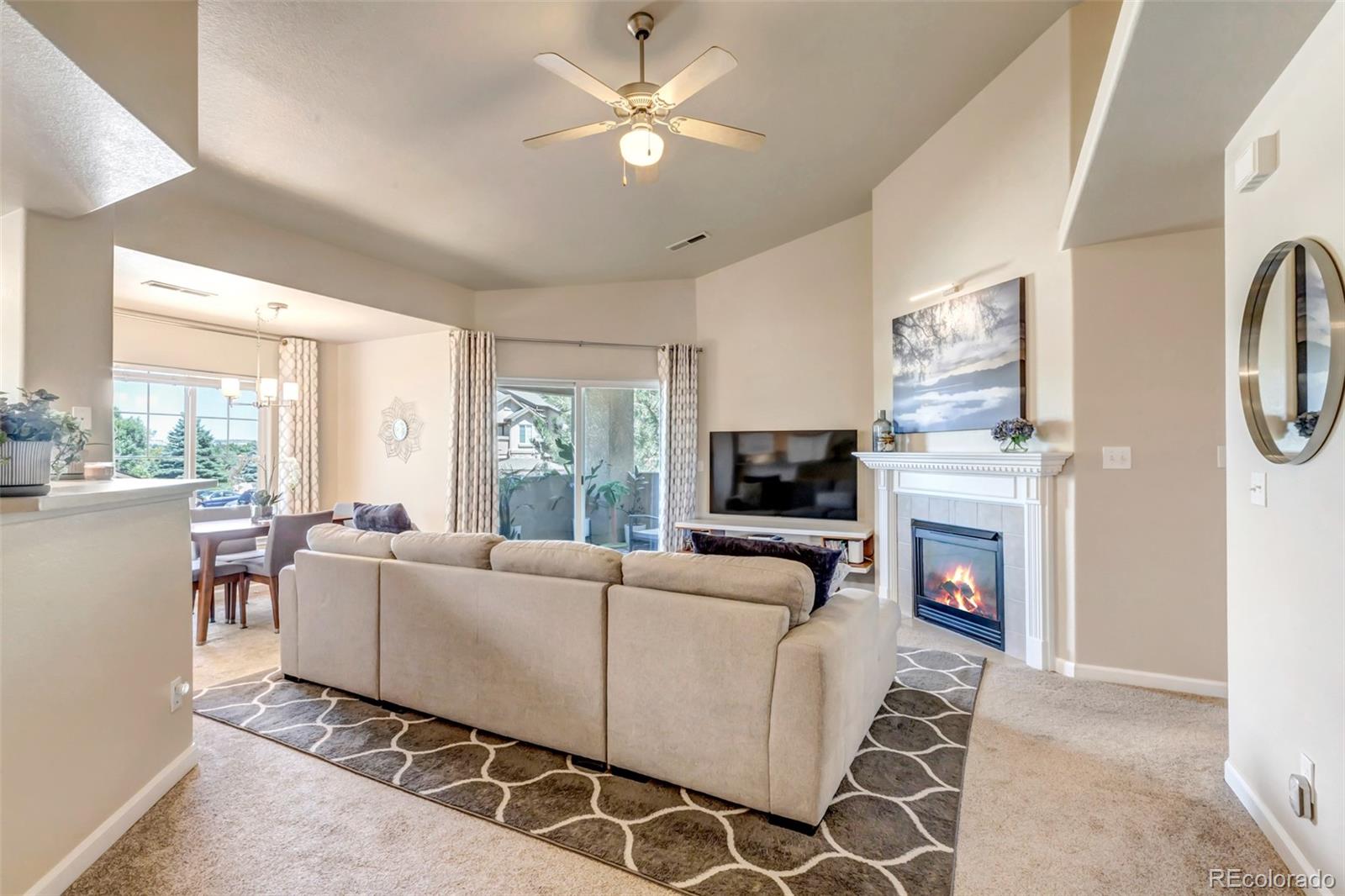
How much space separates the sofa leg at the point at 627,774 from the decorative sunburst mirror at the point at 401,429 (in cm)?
498

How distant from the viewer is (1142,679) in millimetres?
3049

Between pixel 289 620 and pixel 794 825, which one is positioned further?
pixel 289 620

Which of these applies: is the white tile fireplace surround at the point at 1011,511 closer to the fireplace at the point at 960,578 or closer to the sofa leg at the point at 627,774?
the fireplace at the point at 960,578

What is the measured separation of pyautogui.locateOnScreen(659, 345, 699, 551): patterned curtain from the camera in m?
6.40

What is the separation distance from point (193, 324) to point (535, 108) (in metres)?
4.44

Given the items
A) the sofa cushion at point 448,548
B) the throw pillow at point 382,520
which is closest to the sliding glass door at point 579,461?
the throw pillow at point 382,520

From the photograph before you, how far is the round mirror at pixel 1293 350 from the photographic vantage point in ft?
5.02

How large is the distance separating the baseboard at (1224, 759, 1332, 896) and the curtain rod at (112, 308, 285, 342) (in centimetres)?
742

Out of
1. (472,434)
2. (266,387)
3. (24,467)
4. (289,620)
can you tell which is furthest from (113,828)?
(472,434)

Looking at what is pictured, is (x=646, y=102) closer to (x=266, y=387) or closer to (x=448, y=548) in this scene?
(x=448, y=548)

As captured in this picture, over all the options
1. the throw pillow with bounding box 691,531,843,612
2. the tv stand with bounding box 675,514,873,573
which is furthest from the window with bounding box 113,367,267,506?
the throw pillow with bounding box 691,531,843,612

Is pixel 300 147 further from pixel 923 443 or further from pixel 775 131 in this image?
pixel 923 443

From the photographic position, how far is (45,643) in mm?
1645

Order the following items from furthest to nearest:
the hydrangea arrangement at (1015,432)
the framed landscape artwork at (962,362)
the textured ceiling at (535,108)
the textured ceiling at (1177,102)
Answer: the framed landscape artwork at (962,362), the hydrangea arrangement at (1015,432), the textured ceiling at (535,108), the textured ceiling at (1177,102)
